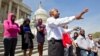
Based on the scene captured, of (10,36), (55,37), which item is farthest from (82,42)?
(55,37)

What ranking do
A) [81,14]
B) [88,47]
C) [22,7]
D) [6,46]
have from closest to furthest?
[81,14], [6,46], [88,47], [22,7]

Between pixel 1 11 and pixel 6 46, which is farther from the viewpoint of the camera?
pixel 1 11

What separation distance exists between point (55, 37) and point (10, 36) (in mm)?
3964

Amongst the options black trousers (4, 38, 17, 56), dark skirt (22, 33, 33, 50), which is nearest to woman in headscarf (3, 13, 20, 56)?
black trousers (4, 38, 17, 56)

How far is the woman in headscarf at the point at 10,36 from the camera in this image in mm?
10930

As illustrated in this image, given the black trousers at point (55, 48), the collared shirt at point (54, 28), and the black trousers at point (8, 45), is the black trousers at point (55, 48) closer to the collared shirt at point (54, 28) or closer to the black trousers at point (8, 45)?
the collared shirt at point (54, 28)

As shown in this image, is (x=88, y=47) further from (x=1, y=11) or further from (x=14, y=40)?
(x=1, y=11)

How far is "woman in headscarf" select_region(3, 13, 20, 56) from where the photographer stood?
1093 cm

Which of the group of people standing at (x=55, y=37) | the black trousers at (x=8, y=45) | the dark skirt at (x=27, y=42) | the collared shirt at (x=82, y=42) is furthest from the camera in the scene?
the dark skirt at (x=27, y=42)

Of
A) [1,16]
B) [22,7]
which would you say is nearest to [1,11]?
[1,16]

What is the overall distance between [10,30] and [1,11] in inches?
2081

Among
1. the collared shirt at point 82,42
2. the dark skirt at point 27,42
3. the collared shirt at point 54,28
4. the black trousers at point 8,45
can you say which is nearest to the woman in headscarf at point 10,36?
the black trousers at point 8,45

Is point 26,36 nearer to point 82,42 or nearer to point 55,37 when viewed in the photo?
point 82,42

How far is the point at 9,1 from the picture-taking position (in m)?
64.1
